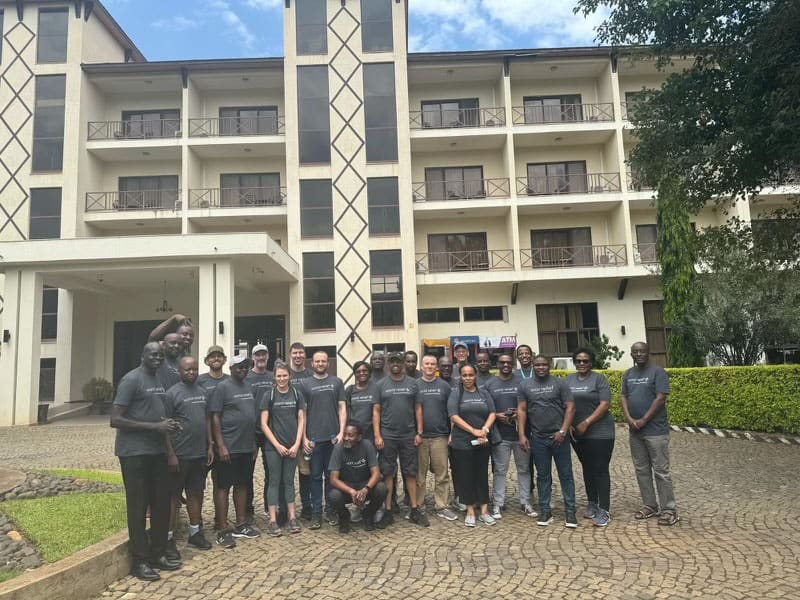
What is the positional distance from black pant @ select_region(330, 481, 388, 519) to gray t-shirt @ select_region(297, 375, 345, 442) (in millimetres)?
626

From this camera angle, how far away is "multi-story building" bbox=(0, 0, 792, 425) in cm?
2022

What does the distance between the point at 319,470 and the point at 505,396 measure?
2177 millimetres

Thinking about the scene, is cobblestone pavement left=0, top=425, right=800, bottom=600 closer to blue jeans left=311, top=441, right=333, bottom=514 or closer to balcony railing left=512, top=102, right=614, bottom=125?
blue jeans left=311, top=441, right=333, bottom=514

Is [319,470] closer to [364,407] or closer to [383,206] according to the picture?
[364,407]

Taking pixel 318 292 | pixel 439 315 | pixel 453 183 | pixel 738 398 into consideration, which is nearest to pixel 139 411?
pixel 738 398

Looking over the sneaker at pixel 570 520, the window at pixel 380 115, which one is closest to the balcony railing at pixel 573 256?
the window at pixel 380 115

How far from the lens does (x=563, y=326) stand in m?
21.4

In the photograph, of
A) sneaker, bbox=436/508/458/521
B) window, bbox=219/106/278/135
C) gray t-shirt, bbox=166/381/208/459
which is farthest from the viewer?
window, bbox=219/106/278/135

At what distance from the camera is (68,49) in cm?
2086

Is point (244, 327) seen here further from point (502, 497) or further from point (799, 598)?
point (799, 598)

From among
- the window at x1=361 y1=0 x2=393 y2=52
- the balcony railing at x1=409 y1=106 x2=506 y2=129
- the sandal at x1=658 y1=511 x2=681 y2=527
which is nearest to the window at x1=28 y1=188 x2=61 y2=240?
the window at x1=361 y1=0 x2=393 y2=52

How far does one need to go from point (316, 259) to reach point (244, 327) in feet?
14.8

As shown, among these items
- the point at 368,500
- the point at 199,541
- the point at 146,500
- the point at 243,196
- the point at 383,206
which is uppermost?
the point at 243,196

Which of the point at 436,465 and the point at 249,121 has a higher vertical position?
the point at 249,121
